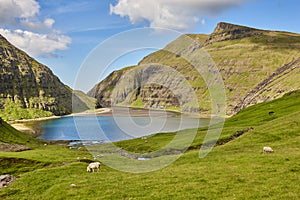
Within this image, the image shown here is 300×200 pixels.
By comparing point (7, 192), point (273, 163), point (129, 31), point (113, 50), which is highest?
point (129, 31)

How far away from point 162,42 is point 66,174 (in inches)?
901

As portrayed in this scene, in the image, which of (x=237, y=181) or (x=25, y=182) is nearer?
(x=237, y=181)

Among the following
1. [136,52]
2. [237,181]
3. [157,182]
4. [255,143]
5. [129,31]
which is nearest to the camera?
[237,181]

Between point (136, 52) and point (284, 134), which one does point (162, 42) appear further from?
point (284, 134)

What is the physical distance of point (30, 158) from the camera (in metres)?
55.4

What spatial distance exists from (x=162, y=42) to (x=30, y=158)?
3855cm

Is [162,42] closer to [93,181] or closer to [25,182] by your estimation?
[93,181]

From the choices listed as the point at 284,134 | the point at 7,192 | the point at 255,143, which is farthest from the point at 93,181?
the point at 284,134

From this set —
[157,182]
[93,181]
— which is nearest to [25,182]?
[93,181]

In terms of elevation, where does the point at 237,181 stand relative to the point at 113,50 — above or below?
below

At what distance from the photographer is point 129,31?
32750 mm

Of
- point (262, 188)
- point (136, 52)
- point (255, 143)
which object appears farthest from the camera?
point (255, 143)

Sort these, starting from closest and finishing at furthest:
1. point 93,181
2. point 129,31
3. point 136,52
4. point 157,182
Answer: point 157,182
point 93,181
point 129,31
point 136,52

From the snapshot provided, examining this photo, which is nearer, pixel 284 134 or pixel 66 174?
pixel 66 174
